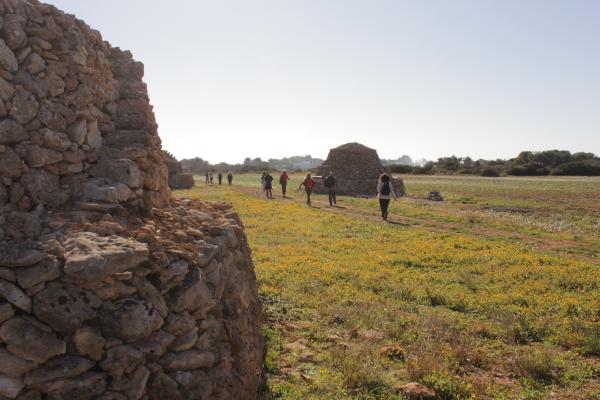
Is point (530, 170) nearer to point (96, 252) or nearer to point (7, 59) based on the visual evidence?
point (7, 59)

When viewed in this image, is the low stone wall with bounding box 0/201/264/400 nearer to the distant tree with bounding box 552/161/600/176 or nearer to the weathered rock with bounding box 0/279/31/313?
the weathered rock with bounding box 0/279/31/313

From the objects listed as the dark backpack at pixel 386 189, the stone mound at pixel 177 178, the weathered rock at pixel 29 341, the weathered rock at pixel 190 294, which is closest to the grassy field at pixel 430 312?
the weathered rock at pixel 190 294

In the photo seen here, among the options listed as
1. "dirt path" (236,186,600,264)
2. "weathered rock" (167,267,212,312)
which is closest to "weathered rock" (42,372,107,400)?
"weathered rock" (167,267,212,312)

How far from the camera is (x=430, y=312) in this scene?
8.99 m

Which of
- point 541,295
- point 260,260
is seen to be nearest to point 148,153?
point 260,260

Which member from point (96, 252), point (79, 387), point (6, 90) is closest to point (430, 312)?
point (96, 252)

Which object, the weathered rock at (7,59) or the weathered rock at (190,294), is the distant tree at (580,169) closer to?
the weathered rock at (190,294)

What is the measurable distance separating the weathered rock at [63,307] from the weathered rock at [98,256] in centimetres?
13

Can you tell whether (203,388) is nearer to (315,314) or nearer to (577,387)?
(315,314)

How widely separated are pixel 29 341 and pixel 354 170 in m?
39.3

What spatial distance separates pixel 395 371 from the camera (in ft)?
21.7

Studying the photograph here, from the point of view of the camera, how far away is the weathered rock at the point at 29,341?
3.81 m

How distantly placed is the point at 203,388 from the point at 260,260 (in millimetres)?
8434

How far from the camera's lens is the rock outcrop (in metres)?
4.02
